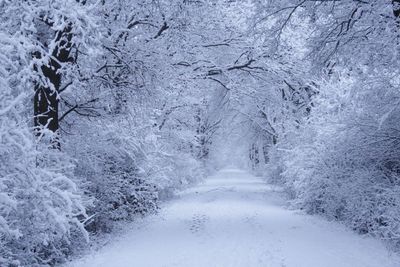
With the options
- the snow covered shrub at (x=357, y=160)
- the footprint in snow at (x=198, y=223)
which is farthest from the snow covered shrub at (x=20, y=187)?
the footprint in snow at (x=198, y=223)

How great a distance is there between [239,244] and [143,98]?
484cm

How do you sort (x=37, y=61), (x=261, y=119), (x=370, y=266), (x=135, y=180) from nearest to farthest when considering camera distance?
(x=37, y=61)
(x=370, y=266)
(x=135, y=180)
(x=261, y=119)

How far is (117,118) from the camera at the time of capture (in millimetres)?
13422

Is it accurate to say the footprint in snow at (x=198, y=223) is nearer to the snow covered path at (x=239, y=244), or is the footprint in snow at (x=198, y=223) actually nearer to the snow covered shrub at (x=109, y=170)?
the snow covered path at (x=239, y=244)

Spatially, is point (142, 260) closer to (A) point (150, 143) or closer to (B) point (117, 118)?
(B) point (117, 118)

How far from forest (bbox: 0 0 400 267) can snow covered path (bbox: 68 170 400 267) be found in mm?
686

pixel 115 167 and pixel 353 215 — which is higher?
pixel 115 167

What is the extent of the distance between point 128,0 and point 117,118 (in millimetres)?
3269

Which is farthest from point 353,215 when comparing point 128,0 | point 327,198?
point 128,0

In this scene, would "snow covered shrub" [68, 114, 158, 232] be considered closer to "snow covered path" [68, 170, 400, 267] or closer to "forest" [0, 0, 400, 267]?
"forest" [0, 0, 400, 267]

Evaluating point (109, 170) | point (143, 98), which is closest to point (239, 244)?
point (143, 98)

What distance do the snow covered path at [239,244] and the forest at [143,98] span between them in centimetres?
69

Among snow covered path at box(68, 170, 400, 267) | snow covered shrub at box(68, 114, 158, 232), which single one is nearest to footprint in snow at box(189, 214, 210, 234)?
snow covered path at box(68, 170, 400, 267)

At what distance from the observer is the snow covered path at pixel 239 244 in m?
9.73
